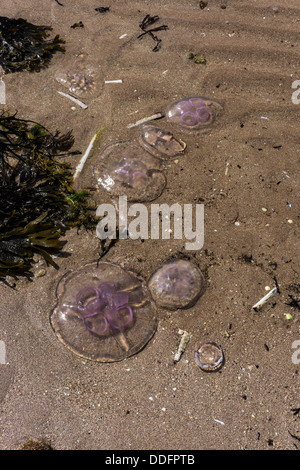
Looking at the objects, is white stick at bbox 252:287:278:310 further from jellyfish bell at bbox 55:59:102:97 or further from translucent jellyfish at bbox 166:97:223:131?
jellyfish bell at bbox 55:59:102:97

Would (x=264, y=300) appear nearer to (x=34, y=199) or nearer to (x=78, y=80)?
(x=34, y=199)

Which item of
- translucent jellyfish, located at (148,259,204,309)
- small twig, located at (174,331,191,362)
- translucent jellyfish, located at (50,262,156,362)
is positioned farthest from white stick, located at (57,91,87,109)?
small twig, located at (174,331,191,362)

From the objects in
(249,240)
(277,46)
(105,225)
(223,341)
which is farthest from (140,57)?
(223,341)

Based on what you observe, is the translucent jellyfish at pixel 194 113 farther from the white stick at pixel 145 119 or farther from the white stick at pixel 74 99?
the white stick at pixel 74 99

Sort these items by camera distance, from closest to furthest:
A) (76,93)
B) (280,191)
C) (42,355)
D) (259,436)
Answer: (259,436) → (42,355) → (280,191) → (76,93)

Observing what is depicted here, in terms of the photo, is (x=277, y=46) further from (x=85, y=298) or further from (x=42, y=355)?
(x=42, y=355)

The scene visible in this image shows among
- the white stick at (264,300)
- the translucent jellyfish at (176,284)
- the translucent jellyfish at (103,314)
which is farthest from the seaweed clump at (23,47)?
the white stick at (264,300)

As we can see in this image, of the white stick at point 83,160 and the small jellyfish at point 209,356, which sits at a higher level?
the white stick at point 83,160
